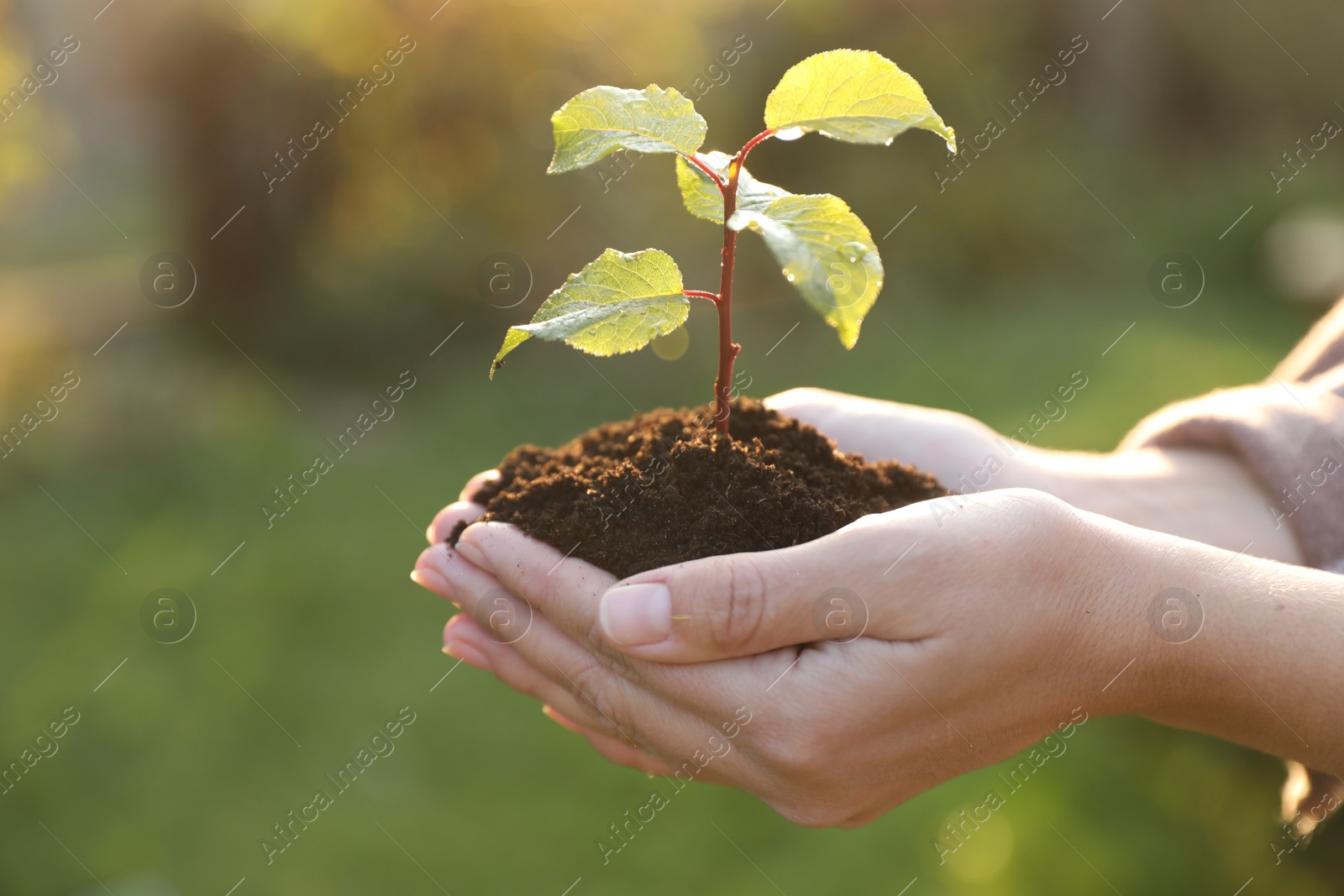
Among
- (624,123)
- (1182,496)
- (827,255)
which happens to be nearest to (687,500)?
(827,255)

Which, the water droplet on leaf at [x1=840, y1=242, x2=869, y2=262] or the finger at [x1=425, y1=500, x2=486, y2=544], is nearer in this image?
the water droplet on leaf at [x1=840, y1=242, x2=869, y2=262]

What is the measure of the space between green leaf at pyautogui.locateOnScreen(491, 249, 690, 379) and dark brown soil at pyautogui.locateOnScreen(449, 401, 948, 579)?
0.24m

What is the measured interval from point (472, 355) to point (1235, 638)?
530 centimetres

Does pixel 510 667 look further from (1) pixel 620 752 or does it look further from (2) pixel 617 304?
(2) pixel 617 304

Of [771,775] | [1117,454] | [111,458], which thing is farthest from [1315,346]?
[111,458]

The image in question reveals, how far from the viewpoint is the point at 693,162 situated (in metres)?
1.44

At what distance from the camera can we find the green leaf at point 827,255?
1150mm

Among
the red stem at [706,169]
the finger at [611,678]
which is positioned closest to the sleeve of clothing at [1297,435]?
the finger at [611,678]

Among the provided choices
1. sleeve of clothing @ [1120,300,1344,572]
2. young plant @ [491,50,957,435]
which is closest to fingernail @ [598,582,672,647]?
young plant @ [491,50,957,435]

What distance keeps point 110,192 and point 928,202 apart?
44.1 ft

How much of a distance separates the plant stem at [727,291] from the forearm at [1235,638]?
66 centimetres

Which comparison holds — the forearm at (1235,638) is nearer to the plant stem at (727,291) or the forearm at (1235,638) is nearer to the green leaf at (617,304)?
the plant stem at (727,291)

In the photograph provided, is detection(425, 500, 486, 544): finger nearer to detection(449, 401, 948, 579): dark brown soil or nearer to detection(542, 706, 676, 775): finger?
detection(449, 401, 948, 579): dark brown soil

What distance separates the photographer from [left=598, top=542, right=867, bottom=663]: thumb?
1312 millimetres
